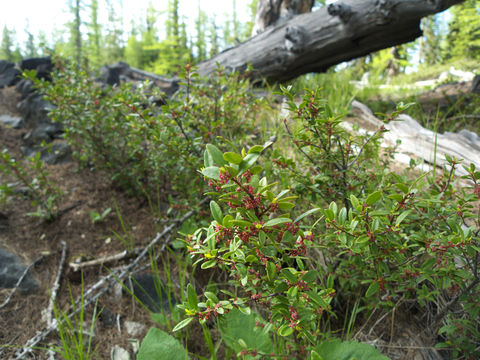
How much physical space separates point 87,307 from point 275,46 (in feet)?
13.8

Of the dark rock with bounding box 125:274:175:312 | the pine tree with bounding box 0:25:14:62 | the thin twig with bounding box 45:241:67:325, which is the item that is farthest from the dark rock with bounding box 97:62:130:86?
the pine tree with bounding box 0:25:14:62

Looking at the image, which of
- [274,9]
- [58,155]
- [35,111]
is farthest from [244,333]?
[274,9]

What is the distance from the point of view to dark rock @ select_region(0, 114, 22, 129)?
4.24 metres

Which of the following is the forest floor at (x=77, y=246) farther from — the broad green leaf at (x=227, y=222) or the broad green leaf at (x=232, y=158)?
the broad green leaf at (x=232, y=158)

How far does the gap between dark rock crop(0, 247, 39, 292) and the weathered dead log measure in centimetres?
253

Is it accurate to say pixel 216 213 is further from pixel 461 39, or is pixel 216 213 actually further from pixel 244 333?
pixel 461 39

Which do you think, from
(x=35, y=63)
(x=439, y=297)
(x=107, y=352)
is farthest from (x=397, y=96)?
(x=35, y=63)

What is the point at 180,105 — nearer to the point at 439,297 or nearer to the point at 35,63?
the point at 439,297

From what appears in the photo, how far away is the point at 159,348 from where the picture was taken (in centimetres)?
132

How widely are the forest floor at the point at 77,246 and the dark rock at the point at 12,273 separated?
4 cm

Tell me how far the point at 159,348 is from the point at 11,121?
452 cm

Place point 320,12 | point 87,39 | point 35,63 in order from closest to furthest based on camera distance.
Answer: point 320,12 < point 35,63 < point 87,39

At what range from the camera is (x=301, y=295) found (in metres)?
0.95

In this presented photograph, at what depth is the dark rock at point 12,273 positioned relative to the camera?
6.76 feet
